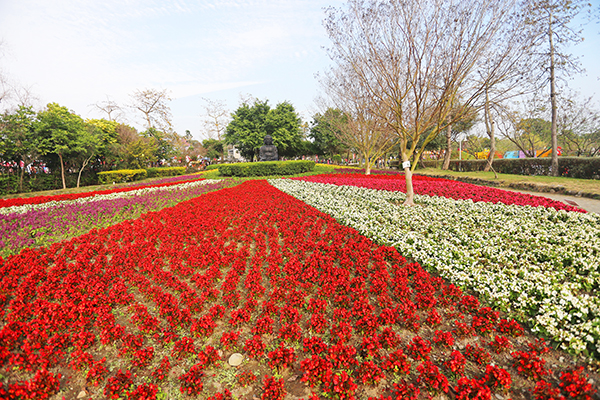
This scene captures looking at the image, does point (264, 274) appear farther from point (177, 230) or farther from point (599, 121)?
point (599, 121)

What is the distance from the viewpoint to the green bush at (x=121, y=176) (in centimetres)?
2323

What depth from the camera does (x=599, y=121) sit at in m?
26.7

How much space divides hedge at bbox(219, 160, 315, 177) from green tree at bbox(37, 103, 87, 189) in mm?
10852

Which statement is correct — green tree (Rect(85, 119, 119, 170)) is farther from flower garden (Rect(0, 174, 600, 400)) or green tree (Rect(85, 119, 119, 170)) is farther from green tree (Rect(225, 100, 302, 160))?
flower garden (Rect(0, 174, 600, 400))

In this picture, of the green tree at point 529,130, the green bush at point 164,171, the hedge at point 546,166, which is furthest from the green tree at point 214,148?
the green tree at point 529,130

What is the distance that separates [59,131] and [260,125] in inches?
827

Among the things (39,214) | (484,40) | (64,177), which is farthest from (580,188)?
(64,177)

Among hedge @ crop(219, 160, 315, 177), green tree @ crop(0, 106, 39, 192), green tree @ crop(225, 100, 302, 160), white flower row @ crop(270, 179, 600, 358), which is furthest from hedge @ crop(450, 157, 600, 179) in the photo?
green tree @ crop(0, 106, 39, 192)

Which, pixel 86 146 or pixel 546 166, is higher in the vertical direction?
pixel 86 146

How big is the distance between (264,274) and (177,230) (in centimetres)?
294

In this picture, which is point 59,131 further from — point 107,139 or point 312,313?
point 312,313

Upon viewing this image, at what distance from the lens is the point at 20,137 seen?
16.5m

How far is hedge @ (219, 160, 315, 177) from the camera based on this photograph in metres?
22.4

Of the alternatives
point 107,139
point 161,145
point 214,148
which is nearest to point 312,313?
point 107,139
